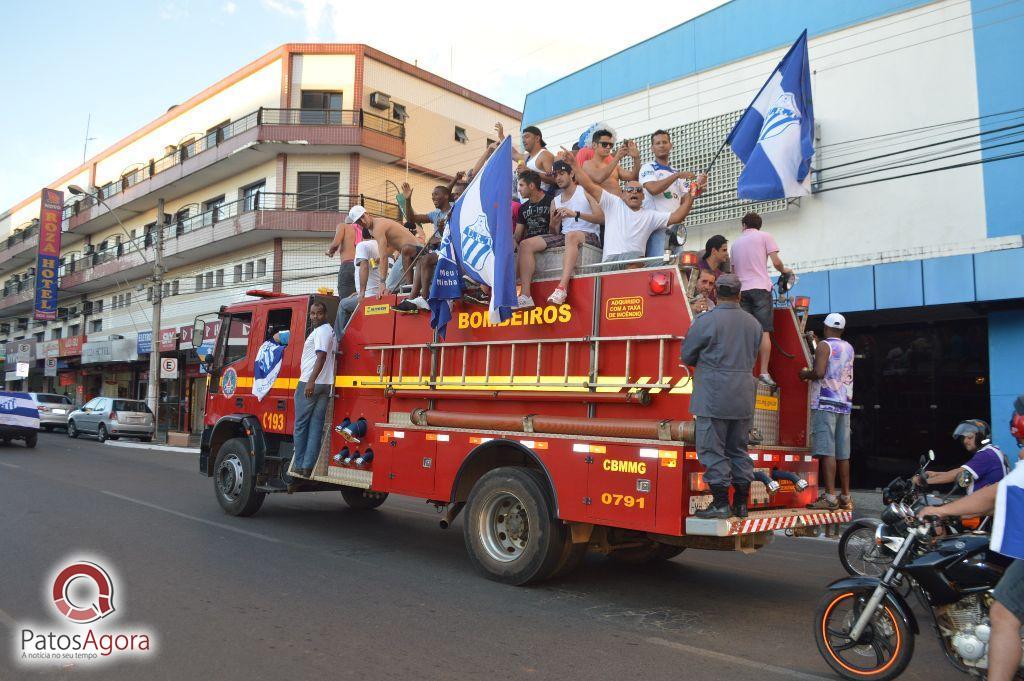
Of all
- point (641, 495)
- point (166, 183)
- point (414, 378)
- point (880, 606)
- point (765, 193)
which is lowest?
point (880, 606)

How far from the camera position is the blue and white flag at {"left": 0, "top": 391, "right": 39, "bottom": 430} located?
1900 cm

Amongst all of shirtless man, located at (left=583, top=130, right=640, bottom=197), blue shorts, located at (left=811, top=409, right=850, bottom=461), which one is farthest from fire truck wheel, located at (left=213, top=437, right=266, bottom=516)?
blue shorts, located at (left=811, top=409, right=850, bottom=461)

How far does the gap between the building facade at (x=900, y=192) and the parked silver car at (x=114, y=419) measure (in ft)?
66.6

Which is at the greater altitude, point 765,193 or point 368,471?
point 765,193

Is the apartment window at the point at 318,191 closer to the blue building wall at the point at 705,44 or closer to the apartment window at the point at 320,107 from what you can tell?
the apartment window at the point at 320,107

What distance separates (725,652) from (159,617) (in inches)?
148

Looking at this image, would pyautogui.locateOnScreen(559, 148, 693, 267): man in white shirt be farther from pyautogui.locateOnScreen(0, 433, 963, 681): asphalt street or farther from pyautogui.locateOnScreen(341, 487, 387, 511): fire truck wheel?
pyautogui.locateOnScreen(341, 487, 387, 511): fire truck wheel

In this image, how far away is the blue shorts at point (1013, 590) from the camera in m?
3.25

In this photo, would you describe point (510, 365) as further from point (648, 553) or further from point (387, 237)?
point (387, 237)

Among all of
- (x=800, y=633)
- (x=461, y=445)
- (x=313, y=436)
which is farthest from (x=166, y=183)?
(x=800, y=633)

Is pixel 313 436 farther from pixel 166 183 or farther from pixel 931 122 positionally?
pixel 166 183

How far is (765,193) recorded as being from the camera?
1024 centimetres

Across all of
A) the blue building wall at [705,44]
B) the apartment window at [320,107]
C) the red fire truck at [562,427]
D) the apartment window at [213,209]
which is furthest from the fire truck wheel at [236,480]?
the apartment window at [213,209]

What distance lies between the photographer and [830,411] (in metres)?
6.36
